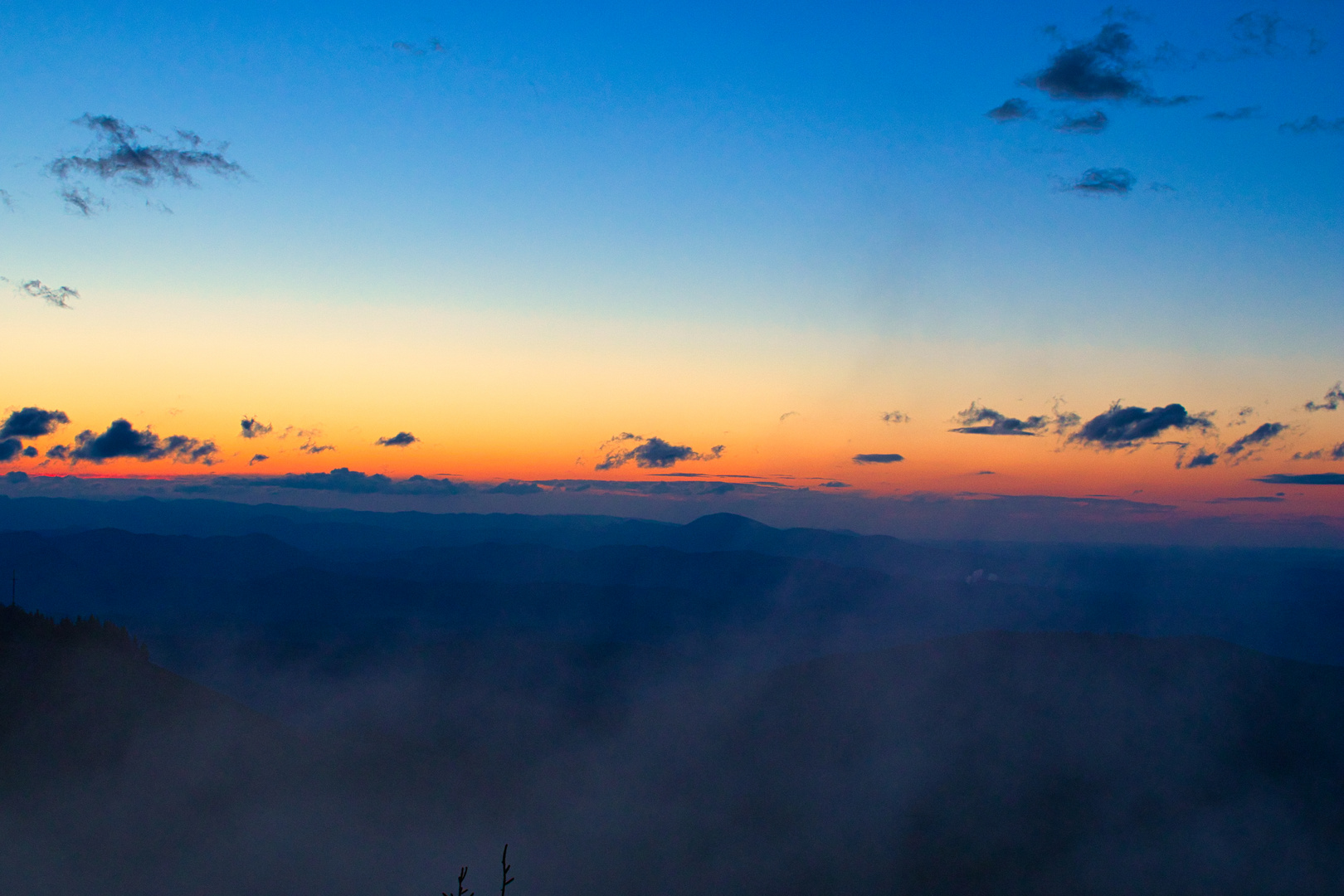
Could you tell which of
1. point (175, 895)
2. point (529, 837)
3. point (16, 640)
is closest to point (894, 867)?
point (529, 837)

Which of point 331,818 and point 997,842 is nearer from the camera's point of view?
point 331,818

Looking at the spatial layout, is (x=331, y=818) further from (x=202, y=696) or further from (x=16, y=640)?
(x=16, y=640)

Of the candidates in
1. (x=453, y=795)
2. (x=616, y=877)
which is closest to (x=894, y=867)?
(x=616, y=877)

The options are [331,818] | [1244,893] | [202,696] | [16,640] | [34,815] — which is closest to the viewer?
[34,815]

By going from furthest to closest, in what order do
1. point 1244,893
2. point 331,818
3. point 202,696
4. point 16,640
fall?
point 1244,893 → point 331,818 → point 202,696 → point 16,640

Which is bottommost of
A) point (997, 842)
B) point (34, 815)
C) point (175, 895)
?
point (997, 842)

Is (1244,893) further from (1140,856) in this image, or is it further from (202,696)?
(202,696)

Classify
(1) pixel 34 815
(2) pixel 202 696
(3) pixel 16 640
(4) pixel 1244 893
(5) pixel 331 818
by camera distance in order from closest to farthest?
(1) pixel 34 815, (3) pixel 16 640, (2) pixel 202 696, (5) pixel 331 818, (4) pixel 1244 893

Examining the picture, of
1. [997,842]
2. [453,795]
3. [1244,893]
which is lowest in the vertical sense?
[1244,893]

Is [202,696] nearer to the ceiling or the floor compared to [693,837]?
nearer to the ceiling
